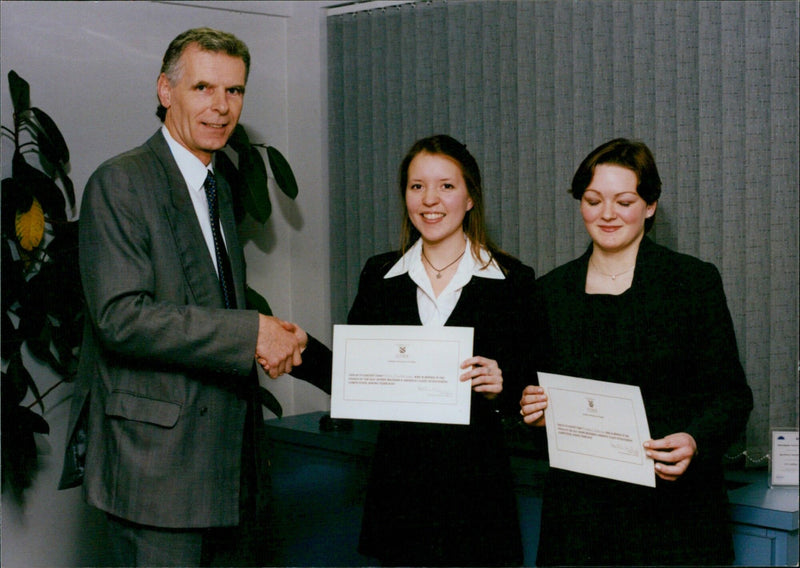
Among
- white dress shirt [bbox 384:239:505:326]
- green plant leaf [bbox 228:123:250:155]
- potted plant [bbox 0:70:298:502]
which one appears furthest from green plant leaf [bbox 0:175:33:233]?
white dress shirt [bbox 384:239:505:326]

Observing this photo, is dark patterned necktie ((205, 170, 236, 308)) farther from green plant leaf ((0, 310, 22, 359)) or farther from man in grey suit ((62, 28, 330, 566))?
green plant leaf ((0, 310, 22, 359))

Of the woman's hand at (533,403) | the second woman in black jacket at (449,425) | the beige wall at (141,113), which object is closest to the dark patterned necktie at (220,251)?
the second woman in black jacket at (449,425)

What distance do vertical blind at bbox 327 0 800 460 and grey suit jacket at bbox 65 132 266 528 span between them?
1571mm

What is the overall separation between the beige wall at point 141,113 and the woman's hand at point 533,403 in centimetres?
206

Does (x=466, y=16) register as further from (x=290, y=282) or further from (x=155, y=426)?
(x=155, y=426)

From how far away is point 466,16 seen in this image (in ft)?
11.3

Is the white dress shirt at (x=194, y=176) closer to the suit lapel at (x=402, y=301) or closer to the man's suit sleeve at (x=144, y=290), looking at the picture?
the man's suit sleeve at (x=144, y=290)

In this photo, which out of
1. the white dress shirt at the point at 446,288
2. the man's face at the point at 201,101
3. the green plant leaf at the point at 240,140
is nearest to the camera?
the man's face at the point at 201,101

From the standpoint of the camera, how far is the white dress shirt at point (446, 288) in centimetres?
222

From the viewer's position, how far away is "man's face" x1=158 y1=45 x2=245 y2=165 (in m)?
2.12

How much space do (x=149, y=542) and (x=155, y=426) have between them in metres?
0.27

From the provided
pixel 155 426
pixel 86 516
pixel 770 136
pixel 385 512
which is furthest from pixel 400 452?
pixel 86 516

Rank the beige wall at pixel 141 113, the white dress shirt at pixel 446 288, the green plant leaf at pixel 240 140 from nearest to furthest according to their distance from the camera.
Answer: the white dress shirt at pixel 446 288 → the beige wall at pixel 141 113 → the green plant leaf at pixel 240 140

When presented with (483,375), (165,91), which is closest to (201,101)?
(165,91)
